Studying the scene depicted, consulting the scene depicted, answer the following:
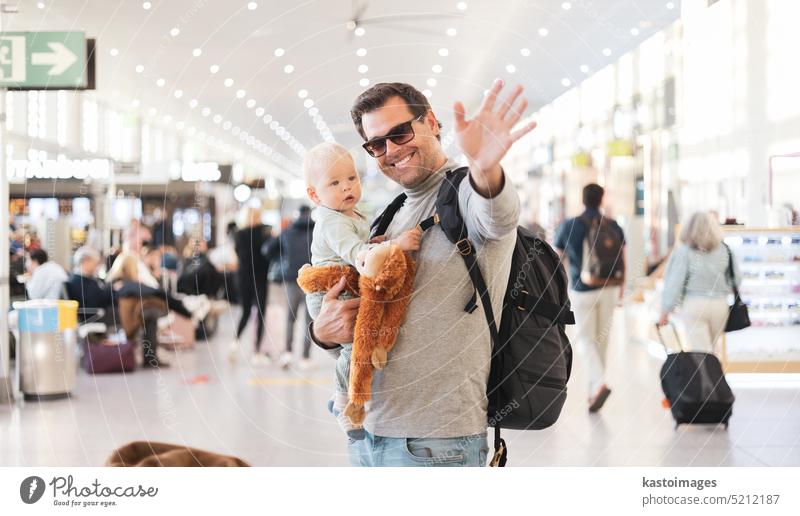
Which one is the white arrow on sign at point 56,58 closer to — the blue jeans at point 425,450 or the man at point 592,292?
the blue jeans at point 425,450

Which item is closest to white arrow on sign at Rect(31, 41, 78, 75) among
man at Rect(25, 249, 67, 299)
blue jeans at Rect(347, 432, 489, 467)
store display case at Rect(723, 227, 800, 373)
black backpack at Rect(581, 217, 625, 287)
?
blue jeans at Rect(347, 432, 489, 467)

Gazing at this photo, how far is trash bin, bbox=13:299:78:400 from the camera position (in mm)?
6281

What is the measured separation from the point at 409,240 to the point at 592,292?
13.0 ft

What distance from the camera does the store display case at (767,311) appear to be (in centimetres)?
620

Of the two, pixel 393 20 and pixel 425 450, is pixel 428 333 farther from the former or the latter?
pixel 393 20

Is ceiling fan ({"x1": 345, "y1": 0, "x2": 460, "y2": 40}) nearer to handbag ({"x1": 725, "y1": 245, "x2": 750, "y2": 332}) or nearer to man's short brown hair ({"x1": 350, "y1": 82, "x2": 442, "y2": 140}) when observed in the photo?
man's short brown hair ({"x1": 350, "y1": 82, "x2": 442, "y2": 140})

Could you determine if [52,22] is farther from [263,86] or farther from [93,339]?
[93,339]

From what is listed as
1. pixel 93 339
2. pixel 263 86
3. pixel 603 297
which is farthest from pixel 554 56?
pixel 93 339

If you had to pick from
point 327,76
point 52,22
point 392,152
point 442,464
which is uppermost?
point 52,22

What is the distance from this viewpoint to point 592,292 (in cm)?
588

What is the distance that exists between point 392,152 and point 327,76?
1514 mm
